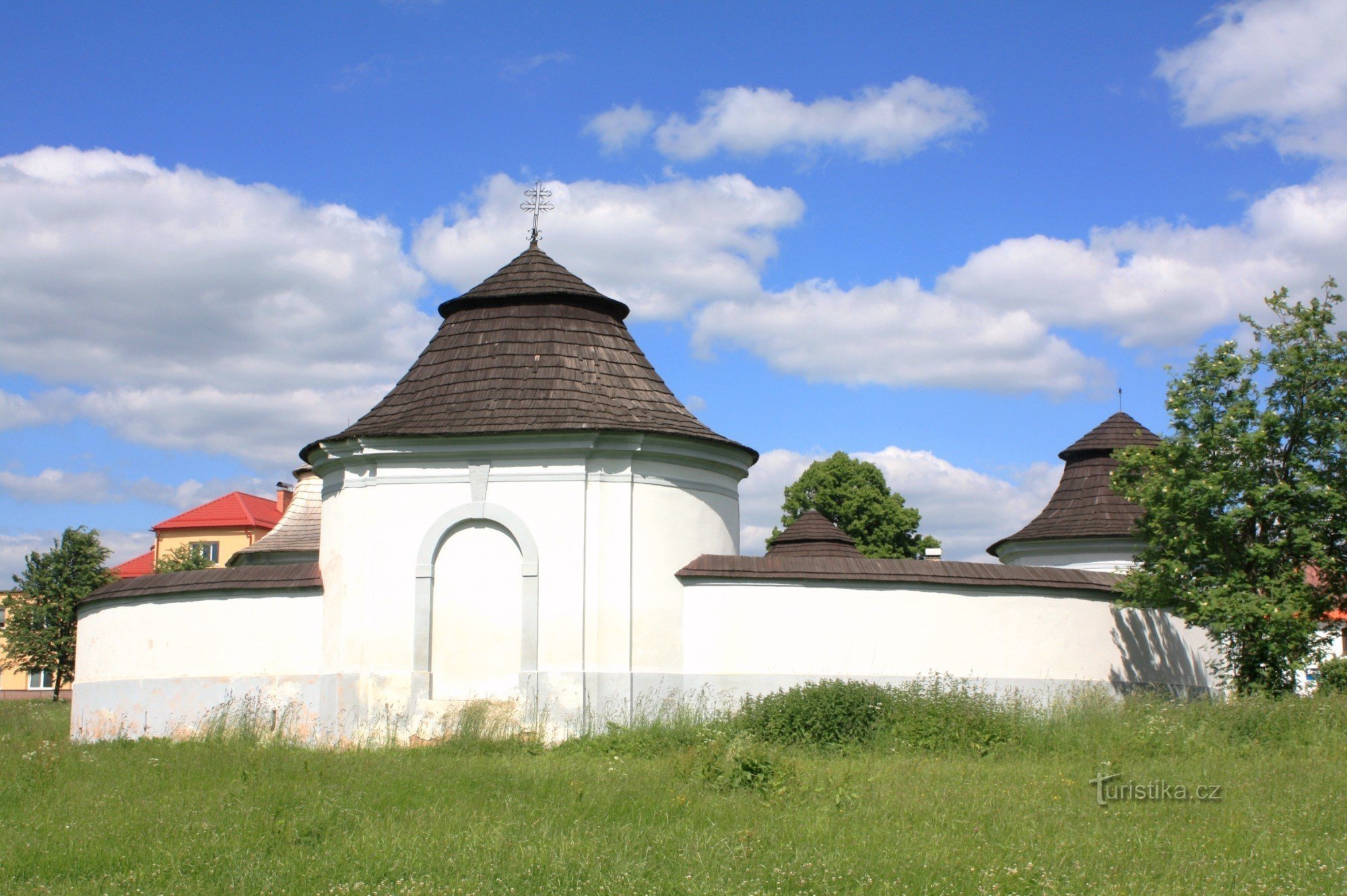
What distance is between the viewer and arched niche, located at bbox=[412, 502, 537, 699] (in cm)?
1546

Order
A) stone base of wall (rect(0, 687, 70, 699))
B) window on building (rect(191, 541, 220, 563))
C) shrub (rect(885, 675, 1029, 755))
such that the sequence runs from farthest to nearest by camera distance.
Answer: window on building (rect(191, 541, 220, 563)) → stone base of wall (rect(0, 687, 70, 699)) → shrub (rect(885, 675, 1029, 755))

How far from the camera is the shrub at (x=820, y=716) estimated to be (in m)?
13.6

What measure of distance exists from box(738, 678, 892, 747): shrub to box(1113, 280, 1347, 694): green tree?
15.9ft

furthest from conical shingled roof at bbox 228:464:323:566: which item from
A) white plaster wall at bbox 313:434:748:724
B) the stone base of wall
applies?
the stone base of wall

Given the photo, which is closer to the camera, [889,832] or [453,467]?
[889,832]

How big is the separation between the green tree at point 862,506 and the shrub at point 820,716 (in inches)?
1128

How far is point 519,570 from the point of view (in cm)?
1576

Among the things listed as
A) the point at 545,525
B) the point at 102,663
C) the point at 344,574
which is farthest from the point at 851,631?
the point at 102,663

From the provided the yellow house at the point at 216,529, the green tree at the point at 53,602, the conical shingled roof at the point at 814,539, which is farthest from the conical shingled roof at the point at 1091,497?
the yellow house at the point at 216,529

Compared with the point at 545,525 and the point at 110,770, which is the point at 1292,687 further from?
the point at 110,770

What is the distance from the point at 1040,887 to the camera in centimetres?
724

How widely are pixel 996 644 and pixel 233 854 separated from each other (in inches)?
437

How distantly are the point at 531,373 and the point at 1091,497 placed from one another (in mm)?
15023

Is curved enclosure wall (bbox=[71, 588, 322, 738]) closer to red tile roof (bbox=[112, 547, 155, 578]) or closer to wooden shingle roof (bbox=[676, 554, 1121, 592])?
wooden shingle roof (bbox=[676, 554, 1121, 592])
